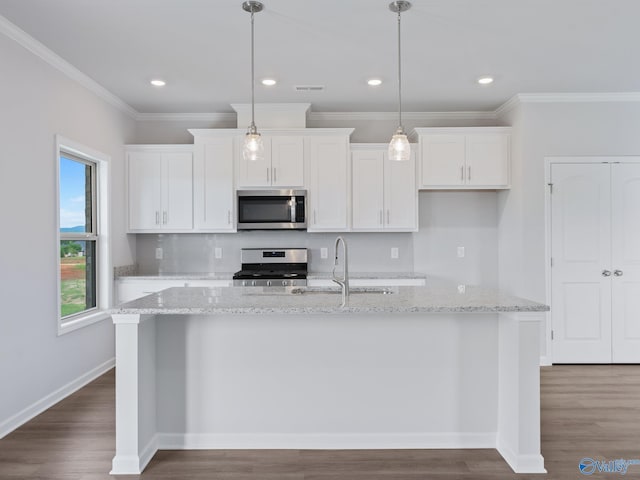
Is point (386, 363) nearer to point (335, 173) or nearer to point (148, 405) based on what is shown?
point (148, 405)

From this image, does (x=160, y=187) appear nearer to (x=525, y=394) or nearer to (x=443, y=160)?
(x=443, y=160)

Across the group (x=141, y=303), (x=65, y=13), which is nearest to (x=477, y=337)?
(x=141, y=303)

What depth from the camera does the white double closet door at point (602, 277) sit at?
4.41 m

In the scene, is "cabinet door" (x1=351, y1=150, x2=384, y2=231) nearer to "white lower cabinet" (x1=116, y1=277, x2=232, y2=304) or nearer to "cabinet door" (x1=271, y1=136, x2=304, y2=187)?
"cabinet door" (x1=271, y1=136, x2=304, y2=187)

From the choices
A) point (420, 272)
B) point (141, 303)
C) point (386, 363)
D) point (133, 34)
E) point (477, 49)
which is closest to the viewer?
point (141, 303)

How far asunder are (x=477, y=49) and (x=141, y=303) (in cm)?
292

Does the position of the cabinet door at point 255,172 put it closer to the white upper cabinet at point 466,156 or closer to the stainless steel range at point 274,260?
the stainless steel range at point 274,260

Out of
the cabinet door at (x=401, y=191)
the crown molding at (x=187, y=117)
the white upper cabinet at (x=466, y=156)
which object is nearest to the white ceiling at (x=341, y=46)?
the white upper cabinet at (x=466, y=156)

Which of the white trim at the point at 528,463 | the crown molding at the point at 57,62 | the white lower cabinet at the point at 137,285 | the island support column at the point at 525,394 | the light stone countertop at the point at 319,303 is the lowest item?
the white trim at the point at 528,463

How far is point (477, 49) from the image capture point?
3.34 meters

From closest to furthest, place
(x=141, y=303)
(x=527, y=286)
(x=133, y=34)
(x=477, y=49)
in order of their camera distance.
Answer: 1. (x=141, y=303)
2. (x=133, y=34)
3. (x=477, y=49)
4. (x=527, y=286)

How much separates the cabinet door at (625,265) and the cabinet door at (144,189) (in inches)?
182

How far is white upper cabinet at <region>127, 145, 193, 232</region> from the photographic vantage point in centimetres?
470

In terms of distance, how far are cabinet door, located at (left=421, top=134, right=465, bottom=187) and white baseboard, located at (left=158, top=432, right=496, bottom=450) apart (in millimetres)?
2694
